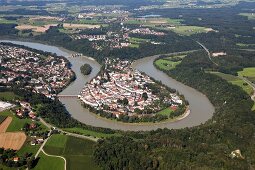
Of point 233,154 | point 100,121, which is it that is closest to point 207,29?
point 100,121

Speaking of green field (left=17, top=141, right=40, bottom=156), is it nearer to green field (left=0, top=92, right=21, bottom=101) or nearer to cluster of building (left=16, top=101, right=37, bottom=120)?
cluster of building (left=16, top=101, right=37, bottom=120)

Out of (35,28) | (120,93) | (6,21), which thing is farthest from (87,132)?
(6,21)

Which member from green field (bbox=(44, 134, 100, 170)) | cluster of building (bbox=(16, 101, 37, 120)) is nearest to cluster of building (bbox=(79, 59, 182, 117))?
cluster of building (bbox=(16, 101, 37, 120))

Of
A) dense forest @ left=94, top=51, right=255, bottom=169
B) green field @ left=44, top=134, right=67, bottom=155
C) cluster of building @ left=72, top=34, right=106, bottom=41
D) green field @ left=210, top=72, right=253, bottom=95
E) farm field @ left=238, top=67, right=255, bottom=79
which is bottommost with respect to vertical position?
cluster of building @ left=72, top=34, right=106, bottom=41

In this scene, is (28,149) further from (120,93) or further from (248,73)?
(248,73)

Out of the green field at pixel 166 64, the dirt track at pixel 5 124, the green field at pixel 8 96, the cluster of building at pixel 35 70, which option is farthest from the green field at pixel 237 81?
the dirt track at pixel 5 124
